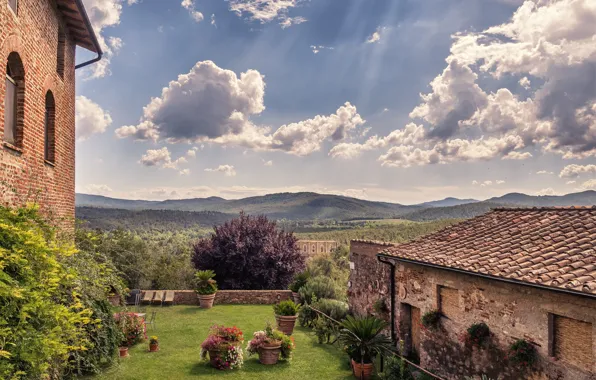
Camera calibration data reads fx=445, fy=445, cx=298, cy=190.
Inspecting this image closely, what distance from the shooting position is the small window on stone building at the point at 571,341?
270 inches

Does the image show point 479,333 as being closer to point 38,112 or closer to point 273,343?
point 273,343

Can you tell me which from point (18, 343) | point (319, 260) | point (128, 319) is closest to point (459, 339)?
point (18, 343)

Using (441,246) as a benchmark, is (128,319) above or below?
below

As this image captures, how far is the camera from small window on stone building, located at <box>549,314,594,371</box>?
22.5ft

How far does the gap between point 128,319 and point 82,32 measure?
8096mm

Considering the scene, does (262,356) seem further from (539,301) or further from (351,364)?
(539,301)

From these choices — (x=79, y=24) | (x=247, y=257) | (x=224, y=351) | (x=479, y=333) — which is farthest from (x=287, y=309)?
(x=79, y=24)

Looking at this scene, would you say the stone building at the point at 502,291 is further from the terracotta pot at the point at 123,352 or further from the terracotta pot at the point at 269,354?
the terracotta pot at the point at 123,352

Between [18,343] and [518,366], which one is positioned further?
[518,366]

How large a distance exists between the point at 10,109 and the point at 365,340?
914 centimetres

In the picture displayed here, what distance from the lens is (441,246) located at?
445 inches

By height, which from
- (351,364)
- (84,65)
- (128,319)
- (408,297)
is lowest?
(351,364)

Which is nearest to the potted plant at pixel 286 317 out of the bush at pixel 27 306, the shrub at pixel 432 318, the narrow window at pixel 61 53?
the shrub at pixel 432 318

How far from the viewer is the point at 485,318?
896cm
